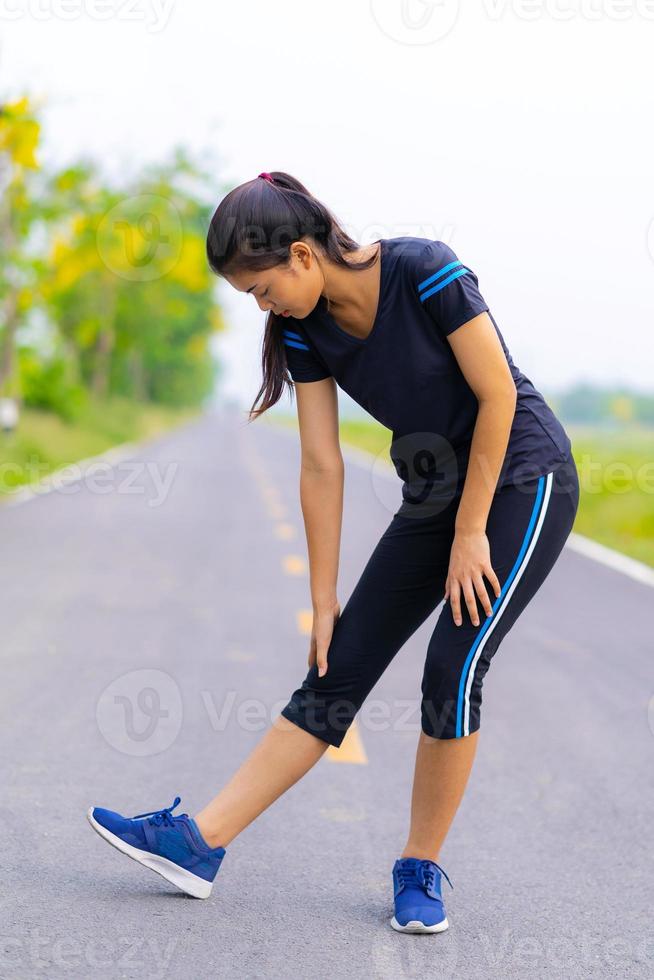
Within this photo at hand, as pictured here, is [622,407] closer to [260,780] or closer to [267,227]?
[260,780]

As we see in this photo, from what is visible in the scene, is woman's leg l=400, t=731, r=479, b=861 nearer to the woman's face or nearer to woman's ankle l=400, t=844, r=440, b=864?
woman's ankle l=400, t=844, r=440, b=864

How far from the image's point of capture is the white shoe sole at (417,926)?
3.19 m

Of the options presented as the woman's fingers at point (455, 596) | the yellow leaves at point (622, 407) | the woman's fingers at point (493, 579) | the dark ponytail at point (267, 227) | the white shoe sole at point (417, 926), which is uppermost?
the dark ponytail at point (267, 227)

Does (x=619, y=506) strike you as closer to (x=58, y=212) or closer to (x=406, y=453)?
(x=406, y=453)

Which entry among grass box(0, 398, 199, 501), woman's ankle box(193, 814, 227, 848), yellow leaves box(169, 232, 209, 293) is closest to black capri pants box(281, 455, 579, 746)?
woman's ankle box(193, 814, 227, 848)

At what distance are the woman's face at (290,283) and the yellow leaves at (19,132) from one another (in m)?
9.47

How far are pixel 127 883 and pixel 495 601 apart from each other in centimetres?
124

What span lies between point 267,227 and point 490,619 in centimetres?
107

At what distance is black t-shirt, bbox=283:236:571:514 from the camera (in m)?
3.03

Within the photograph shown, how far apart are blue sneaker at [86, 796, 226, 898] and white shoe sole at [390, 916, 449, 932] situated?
47 centimetres

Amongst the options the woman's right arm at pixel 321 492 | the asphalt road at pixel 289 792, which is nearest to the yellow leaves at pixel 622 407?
the asphalt road at pixel 289 792

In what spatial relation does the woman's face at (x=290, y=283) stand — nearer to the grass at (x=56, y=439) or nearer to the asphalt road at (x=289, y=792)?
the asphalt road at (x=289, y=792)

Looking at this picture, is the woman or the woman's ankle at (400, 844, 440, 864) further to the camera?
the woman's ankle at (400, 844, 440, 864)

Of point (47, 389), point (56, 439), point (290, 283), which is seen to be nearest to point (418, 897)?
point (290, 283)
